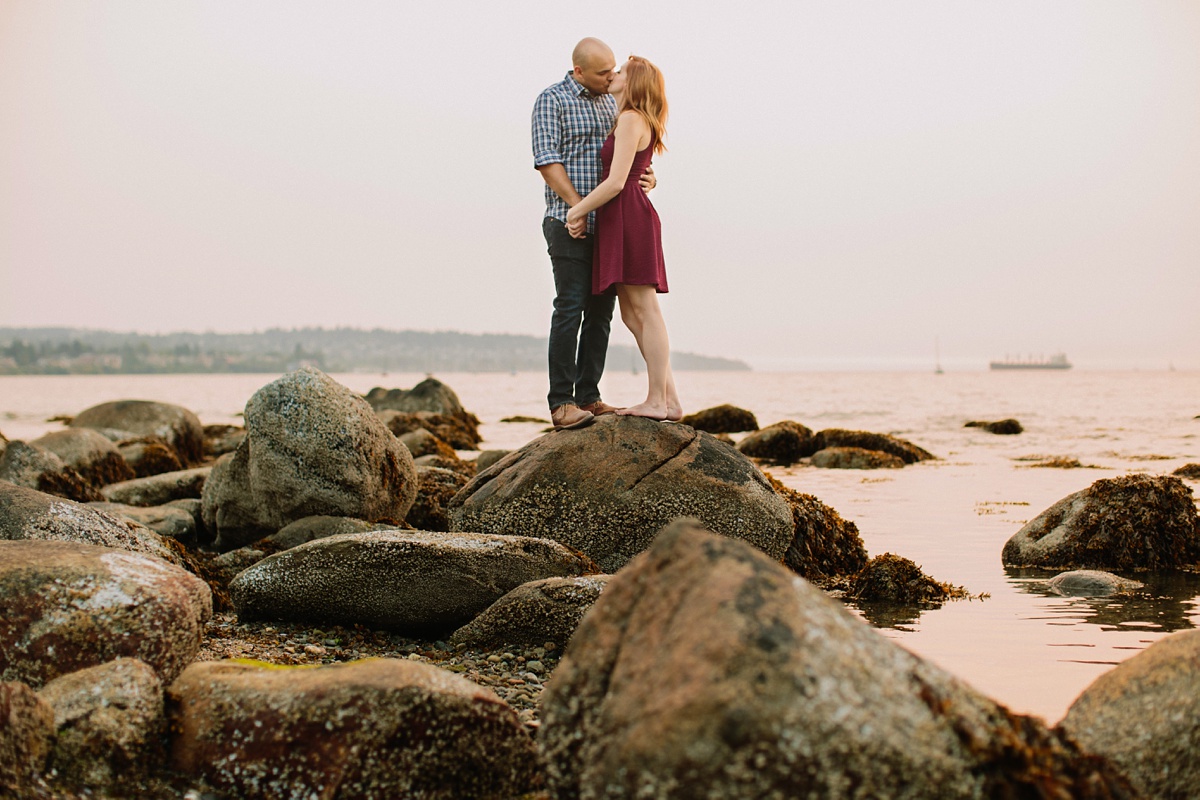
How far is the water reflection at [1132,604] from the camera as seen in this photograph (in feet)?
19.8

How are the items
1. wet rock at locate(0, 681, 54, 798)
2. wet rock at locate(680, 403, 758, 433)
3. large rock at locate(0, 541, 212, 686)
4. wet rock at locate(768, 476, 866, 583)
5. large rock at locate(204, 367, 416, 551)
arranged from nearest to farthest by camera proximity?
1. wet rock at locate(0, 681, 54, 798)
2. large rock at locate(0, 541, 212, 686)
3. wet rock at locate(768, 476, 866, 583)
4. large rock at locate(204, 367, 416, 551)
5. wet rock at locate(680, 403, 758, 433)

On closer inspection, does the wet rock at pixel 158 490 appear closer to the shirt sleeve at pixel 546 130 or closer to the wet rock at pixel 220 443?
the wet rock at pixel 220 443

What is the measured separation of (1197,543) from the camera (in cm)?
801

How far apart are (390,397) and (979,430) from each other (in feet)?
51.8

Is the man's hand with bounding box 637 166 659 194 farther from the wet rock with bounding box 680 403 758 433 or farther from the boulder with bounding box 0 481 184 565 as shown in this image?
the wet rock with bounding box 680 403 758 433

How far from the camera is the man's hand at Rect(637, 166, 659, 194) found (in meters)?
7.72

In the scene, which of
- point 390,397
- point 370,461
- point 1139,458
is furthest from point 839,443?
point 390,397

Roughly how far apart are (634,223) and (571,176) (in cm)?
65

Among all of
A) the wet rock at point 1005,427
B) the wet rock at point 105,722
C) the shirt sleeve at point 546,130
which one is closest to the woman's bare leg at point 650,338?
the shirt sleeve at point 546,130

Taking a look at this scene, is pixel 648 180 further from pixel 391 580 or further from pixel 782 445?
pixel 782 445

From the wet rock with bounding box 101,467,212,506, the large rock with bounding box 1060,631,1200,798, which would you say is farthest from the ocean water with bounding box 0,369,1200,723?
the wet rock with bounding box 101,467,212,506

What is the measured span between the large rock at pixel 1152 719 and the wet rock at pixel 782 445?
14.0 metres

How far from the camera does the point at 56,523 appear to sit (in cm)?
588

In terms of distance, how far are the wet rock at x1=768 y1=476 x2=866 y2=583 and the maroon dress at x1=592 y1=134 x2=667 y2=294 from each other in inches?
80.8
